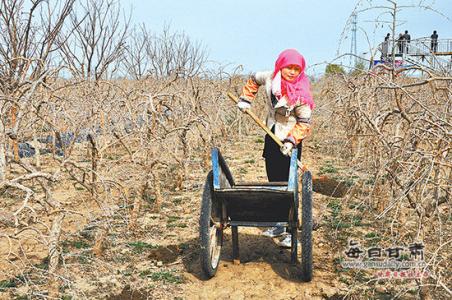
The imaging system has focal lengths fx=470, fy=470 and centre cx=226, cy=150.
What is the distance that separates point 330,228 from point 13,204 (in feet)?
13.5

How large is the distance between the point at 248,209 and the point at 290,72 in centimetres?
128

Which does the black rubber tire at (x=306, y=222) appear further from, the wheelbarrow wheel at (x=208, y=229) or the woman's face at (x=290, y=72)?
the woman's face at (x=290, y=72)

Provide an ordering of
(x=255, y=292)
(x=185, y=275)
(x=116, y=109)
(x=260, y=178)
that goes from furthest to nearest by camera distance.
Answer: (x=260, y=178) < (x=116, y=109) < (x=185, y=275) < (x=255, y=292)

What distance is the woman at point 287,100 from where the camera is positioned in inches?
163

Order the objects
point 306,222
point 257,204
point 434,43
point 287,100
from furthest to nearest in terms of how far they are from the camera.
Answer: point 287,100, point 257,204, point 434,43, point 306,222

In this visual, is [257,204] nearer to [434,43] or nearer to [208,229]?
[208,229]

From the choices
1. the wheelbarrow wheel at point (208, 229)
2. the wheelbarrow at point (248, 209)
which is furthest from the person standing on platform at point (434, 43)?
the wheelbarrow wheel at point (208, 229)

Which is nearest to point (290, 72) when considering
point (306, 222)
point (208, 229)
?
point (306, 222)

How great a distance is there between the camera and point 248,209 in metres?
3.83

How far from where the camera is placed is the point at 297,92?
13.7ft

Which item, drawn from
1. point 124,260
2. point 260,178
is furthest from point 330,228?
point 260,178

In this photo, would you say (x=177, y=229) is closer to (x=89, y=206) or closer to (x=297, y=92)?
(x=89, y=206)

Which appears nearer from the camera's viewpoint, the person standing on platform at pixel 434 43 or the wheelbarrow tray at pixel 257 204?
the person standing on platform at pixel 434 43

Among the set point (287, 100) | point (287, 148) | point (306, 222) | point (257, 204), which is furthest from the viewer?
point (287, 100)
